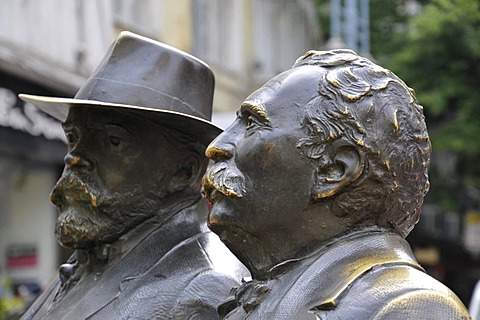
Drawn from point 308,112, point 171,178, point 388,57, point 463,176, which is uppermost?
point 308,112

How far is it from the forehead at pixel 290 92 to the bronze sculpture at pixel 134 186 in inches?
36.3

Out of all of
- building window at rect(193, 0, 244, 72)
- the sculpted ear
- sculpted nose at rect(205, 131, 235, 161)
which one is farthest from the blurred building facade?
the sculpted ear

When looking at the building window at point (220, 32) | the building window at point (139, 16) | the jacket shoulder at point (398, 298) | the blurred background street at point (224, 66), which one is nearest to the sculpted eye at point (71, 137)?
the jacket shoulder at point (398, 298)

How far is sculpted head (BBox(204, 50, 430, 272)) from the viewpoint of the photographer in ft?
8.70

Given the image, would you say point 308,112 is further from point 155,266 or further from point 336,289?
point 155,266

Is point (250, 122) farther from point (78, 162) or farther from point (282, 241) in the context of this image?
point (78, 162)

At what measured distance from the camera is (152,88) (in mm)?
3742

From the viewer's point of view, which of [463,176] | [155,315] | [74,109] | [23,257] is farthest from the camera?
[463,176]

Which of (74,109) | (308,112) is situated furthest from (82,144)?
(308,112)

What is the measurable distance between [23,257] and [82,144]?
8.17m

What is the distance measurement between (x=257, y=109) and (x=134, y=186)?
3.46 ft

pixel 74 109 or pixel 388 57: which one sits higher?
pixel 74 109

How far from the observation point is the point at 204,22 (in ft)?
56.7

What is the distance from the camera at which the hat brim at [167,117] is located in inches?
143
